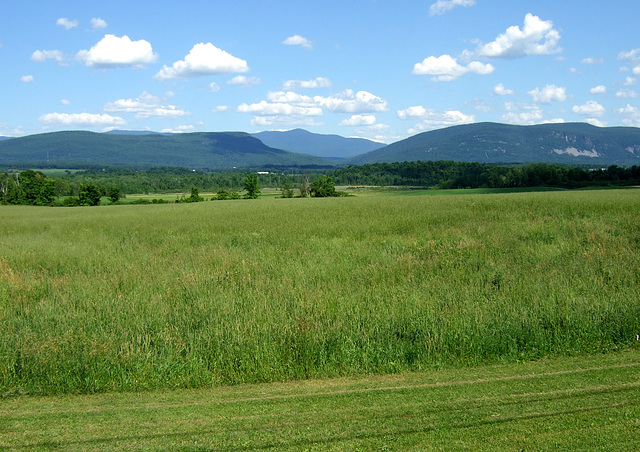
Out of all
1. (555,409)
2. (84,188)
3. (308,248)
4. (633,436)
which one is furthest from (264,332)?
(84,188)

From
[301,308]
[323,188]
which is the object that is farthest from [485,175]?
[301,308]

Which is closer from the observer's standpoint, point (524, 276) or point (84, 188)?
point (524, 276)

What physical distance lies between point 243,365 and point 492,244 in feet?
38.2

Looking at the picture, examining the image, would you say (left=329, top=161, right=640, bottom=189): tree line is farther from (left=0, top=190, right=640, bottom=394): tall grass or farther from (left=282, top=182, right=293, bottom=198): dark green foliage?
(left=0, top=190, right=640, bottom=394): tall grass

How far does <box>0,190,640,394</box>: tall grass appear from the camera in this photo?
7883 mm

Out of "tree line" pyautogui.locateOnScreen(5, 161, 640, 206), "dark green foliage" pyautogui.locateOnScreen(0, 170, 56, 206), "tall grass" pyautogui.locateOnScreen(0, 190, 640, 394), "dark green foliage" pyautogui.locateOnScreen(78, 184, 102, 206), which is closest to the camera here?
"tall grass" pyautogui.locateOnScreen(0, 190, 640, 394)

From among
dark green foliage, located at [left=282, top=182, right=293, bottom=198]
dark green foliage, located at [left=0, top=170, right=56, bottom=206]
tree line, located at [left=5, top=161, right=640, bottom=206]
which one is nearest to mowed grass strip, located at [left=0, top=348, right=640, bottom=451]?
tree line, located at [left=5, top=161, right=640, bottom=206]

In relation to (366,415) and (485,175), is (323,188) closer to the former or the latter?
(485,175)

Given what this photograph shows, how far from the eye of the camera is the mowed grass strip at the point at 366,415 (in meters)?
5.45

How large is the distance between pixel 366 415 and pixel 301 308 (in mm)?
3949

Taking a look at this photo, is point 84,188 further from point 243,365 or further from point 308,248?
point 243,365

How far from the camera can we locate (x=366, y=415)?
6.08m

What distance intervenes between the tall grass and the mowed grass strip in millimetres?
639

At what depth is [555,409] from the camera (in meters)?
6.02
